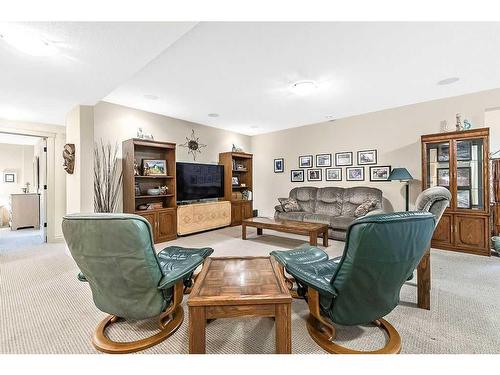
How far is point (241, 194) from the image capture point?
20.6 feet

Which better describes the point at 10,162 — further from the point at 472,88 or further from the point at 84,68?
the point at 472,88

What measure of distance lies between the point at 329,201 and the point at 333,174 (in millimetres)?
731

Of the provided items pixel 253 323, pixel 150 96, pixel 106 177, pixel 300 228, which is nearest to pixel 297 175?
pixel 300 228

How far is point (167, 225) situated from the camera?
439 cm

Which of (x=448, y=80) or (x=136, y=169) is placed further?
(x=136, y=169)

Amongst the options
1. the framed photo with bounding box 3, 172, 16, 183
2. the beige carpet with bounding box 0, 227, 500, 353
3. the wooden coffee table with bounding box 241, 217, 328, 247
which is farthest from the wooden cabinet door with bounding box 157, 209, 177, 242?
the framed photo with bounding box 3, 172, 16, 183

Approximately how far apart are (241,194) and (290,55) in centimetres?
414

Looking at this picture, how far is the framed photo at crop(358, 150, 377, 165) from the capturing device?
482 centimetres

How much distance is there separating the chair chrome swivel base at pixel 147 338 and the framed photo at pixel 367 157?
15.0ft

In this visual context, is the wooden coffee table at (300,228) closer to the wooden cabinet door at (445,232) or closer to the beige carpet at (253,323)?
the beige carpet at (253,323)

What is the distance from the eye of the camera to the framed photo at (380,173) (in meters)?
4.67

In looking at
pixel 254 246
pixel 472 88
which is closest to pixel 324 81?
pixel 472 88

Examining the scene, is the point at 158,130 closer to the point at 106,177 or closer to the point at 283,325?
the point at 106,177

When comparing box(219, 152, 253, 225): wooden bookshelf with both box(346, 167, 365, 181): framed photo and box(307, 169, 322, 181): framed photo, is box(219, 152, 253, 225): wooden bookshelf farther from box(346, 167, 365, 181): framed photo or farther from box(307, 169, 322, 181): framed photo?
box(346, 167, 365, 181): framed photo
